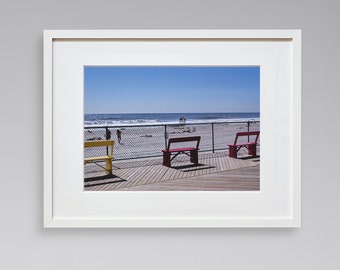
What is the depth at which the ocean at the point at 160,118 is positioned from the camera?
47.2 inches

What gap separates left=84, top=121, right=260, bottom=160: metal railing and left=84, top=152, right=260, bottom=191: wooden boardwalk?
0.06 metres

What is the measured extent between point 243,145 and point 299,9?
62cm

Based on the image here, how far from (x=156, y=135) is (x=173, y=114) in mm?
154

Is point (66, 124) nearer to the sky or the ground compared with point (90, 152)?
nearer to the sky

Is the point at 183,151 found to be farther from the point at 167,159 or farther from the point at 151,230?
the point at 151,230

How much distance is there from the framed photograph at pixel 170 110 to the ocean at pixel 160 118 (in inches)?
0.4

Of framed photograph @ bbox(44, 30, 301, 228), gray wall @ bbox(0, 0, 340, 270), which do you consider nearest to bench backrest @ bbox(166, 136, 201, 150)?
framed photograph @ bbox(44, 30, 301, 228)

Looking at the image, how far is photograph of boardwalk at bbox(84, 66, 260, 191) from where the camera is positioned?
1183 mm

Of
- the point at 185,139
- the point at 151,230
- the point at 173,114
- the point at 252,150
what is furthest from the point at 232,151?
the point at 151,230

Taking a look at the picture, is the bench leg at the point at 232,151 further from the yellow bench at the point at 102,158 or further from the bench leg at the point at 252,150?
the yellow bench at the point at 102,158

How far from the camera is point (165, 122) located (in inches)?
49.8
